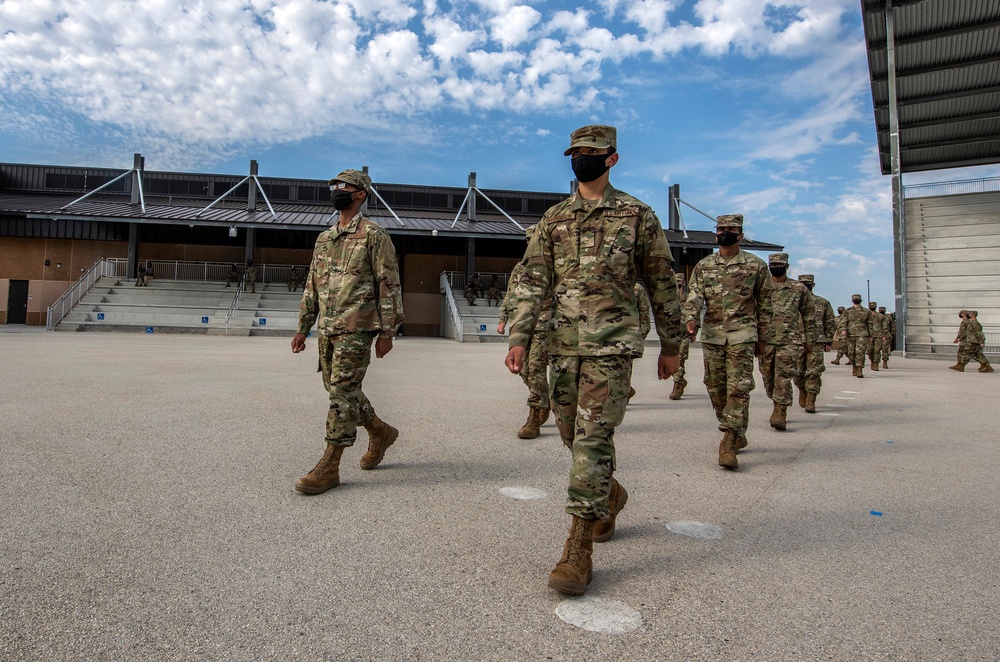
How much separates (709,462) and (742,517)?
4.37 ft

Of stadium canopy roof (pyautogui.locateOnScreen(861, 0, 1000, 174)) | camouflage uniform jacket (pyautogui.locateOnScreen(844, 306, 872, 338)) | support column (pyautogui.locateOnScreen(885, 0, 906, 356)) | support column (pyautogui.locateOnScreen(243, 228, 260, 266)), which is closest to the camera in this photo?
camouflage uniform jacket (pyautogui.locateOnScreen(844, 306, 872, 338))

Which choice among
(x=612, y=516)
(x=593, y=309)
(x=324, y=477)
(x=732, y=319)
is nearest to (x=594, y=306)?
(x=593, y=309)

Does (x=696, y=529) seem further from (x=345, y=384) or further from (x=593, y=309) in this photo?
(x=345, y=384)

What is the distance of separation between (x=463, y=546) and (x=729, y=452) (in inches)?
101

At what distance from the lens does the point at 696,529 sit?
10.3ft

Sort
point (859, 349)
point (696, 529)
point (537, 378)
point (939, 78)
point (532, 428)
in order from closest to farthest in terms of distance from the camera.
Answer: point (696, 529), point (532, 428), point (537, 378), point (859, 349), point (939, 78)

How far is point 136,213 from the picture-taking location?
28.9 m

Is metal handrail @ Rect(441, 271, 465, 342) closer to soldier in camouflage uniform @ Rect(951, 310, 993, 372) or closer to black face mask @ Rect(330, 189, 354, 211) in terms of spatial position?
soldier in camouflage uniform @ Rect(951, 310, 993, 372)

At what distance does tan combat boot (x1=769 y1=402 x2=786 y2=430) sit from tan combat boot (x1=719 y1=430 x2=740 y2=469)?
2.01 metres

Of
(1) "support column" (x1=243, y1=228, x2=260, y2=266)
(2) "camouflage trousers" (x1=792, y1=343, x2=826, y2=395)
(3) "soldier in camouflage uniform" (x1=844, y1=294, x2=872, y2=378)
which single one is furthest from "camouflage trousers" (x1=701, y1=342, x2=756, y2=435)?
(1) "support column" (x1=243, y1=228, x2=260, y2=266)

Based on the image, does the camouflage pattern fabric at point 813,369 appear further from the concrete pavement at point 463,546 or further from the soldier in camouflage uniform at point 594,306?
the soldier in camouflage uniform at point 594,306

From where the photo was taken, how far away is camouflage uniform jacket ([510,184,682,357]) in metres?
2.75

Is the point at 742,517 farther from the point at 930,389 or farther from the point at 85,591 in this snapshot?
the point at 930,389

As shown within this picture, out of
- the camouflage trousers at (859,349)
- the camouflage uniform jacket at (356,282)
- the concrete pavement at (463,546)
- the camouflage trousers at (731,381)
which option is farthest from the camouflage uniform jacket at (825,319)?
the camouflage uniform jacket at (356,282)
